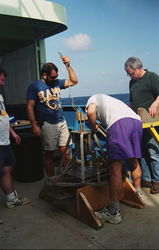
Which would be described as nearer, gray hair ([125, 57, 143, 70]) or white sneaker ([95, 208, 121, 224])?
white sneaker ([95, 208, 121, 224])

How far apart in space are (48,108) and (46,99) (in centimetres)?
14

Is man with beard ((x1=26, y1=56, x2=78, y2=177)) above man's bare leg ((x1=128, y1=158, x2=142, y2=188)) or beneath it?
above

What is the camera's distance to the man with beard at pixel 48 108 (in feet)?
10.9

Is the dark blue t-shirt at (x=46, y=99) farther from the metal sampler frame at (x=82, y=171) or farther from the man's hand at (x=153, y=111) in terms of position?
the man's hand at (x=153, y=111)

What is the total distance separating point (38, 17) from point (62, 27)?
82 centimetres

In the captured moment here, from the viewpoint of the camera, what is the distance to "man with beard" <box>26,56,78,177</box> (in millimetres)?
3334

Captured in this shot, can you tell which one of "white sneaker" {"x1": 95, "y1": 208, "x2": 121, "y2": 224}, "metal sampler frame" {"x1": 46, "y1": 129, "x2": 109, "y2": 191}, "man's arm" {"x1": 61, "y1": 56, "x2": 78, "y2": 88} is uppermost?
"man's arm" {"x1": 61, "y1": 56, "x2": 78, "y2": 88}

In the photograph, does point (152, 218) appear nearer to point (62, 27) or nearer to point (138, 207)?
point (138, 207)

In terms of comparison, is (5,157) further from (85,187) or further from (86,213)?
(86,213)

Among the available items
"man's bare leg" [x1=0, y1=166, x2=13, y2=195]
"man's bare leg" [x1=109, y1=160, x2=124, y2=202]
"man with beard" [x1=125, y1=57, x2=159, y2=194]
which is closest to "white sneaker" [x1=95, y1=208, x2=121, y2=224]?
"man's bare leg" [x1=109, y1=160, x2=124, y2=202]

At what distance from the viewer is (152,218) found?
2576mm

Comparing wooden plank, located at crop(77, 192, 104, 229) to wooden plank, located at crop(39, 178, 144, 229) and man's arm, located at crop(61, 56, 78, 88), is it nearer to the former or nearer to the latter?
wooden plank, located at crop(39, 178, 144, 229)

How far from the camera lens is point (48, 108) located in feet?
11.1

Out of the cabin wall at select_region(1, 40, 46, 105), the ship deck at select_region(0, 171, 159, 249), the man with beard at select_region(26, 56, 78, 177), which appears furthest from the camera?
the cabin wall at select_region(1, 40, 46, 105)
